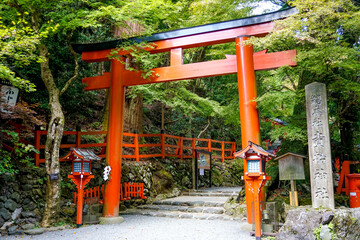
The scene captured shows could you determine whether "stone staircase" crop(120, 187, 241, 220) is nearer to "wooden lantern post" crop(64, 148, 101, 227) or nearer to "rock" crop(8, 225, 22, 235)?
"wooden lantern post" crop(64, 148, 101, 227)

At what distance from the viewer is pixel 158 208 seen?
30.7 ft

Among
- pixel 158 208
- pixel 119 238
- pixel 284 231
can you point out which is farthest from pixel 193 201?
pixel 284 231

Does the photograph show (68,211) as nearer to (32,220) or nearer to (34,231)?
(32,220)

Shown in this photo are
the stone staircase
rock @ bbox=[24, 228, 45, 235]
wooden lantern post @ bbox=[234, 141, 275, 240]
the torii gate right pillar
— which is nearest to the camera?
wooden lantern post @ bbox=[234, 141, 275, 240]

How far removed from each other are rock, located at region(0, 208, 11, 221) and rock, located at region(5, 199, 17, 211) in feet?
0.33

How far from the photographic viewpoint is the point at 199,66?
7305 millimetres

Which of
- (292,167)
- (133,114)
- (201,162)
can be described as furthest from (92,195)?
(292,167)

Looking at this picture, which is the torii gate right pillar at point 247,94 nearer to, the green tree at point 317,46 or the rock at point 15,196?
the green tree at point 317,46

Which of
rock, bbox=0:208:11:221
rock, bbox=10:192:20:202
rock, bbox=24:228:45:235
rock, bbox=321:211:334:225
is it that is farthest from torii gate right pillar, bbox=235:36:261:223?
rock, bbox=0:208:11:221

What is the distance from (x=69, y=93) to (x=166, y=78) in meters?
4.06

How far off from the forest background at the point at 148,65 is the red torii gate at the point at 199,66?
1.33 feet

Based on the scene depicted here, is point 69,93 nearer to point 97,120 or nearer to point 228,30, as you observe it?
point 97,120

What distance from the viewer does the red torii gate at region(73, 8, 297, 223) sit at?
263 inches

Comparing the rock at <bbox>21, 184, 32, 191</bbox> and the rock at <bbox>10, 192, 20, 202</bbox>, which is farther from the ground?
the rock at <bbox>21, 184, 32, 191</bbox>
